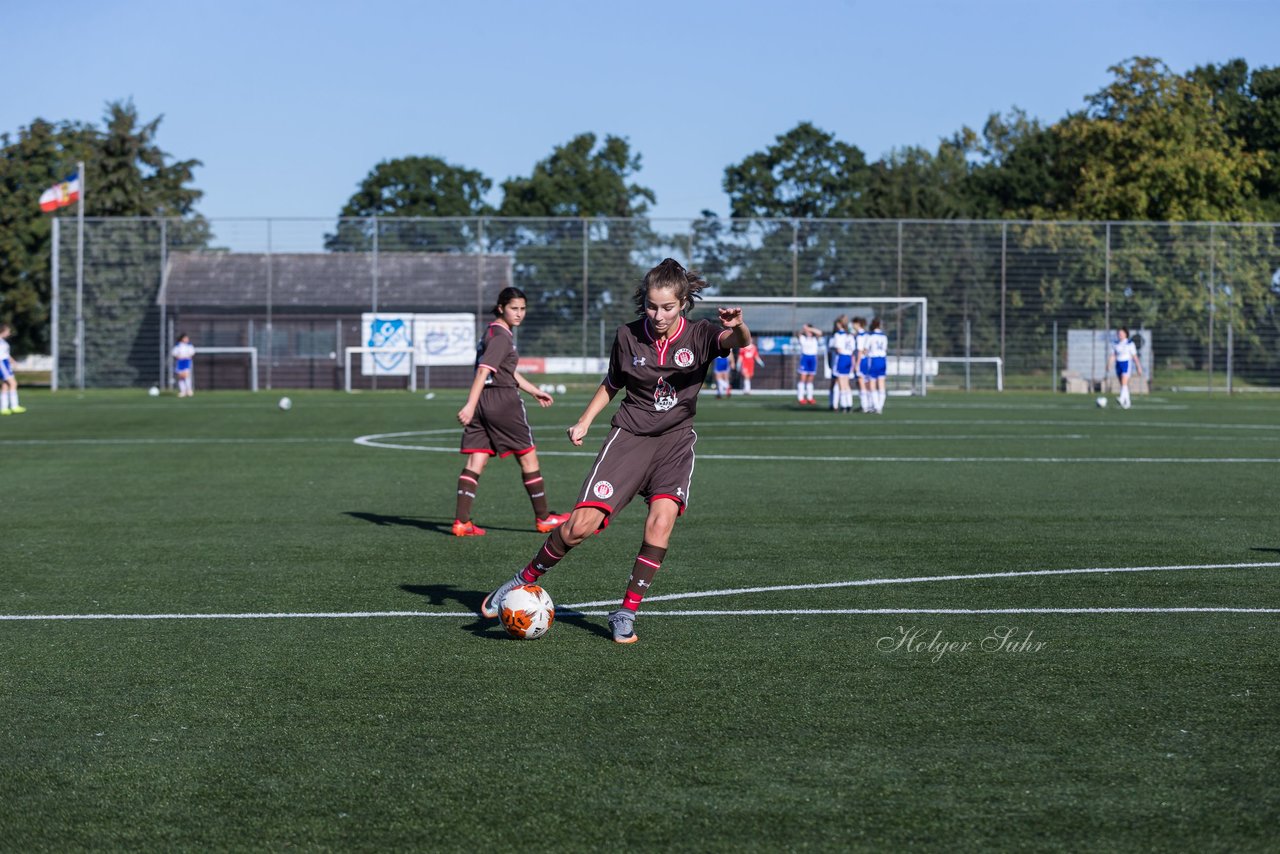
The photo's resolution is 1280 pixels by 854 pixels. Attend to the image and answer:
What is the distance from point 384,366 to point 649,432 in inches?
1652

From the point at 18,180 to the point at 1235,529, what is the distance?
64045mm

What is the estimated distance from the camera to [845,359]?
32.2 m

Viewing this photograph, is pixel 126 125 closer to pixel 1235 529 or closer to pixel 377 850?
pixel 1235 529

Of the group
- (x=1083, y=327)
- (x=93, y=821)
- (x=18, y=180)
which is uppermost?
(x=18, y=180)

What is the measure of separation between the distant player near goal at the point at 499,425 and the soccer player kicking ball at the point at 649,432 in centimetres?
439

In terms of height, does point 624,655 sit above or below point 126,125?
below

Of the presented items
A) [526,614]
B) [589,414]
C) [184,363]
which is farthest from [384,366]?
Result: [526,614]

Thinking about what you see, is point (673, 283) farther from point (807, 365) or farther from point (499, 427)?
point (807, 365)

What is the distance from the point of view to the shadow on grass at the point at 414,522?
11.9 metres

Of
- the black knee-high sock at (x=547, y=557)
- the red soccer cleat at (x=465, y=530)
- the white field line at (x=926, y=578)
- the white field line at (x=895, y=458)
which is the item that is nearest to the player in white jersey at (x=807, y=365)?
the white field line at (x=895, y=458)

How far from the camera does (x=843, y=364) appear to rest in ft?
106

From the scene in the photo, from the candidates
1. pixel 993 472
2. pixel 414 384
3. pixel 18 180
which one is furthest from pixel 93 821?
pixel 18 180

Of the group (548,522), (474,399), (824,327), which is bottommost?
(548,522)

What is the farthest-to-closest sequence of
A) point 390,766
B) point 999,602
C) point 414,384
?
1. point 414,384
2. point 999,602
3. point 390,766
